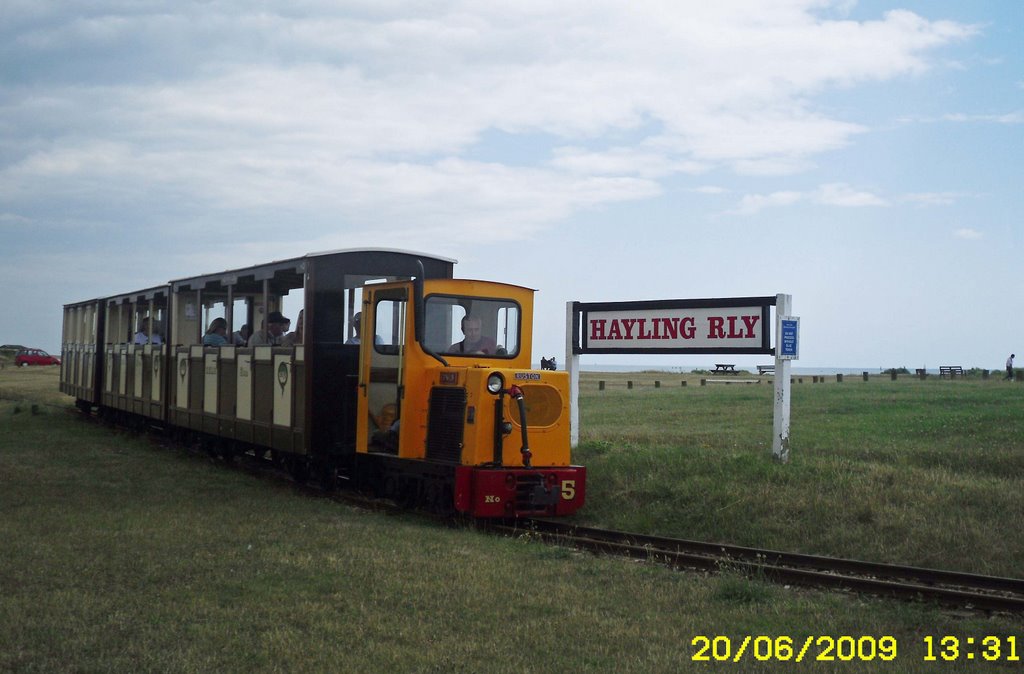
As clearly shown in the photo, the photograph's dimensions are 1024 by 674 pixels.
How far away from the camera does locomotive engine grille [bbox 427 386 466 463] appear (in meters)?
11.1

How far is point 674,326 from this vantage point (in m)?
14.2

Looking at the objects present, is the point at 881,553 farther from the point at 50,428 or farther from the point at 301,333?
the point at 50,428

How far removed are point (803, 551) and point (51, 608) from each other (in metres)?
6.95

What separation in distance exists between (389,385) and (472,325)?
4.01ft

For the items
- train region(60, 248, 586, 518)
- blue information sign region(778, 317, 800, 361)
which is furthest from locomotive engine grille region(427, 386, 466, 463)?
blue information sign region(778, 317, 800, 361)

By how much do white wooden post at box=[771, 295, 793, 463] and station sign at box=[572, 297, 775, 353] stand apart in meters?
0.15

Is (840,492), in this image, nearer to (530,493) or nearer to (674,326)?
(530,493)

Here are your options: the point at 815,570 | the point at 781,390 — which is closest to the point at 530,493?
the point at 815,570

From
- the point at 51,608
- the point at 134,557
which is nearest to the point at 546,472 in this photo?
the point at 134,557

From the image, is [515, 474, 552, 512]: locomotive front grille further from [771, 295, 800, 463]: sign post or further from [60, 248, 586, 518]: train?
Result: [771, 295, 800, 463]: sign post

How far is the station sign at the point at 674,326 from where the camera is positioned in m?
13.3

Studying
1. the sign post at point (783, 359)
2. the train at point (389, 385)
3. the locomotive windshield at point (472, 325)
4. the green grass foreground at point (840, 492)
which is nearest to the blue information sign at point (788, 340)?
the sign post at point (783, 359)

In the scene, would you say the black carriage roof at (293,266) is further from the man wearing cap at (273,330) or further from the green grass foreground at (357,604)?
the green grass foreground at (357,604)

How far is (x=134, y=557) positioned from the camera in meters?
8.66
